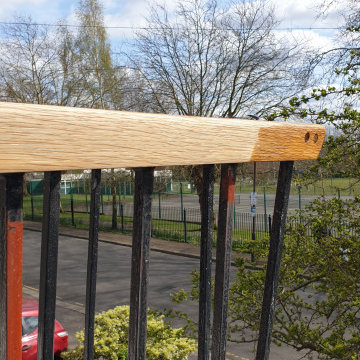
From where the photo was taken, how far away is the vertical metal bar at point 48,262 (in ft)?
2.62

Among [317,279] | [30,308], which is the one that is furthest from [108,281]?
[317,279]

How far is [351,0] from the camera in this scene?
7.94 m

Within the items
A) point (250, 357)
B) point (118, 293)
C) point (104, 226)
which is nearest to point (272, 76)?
point (118, 293)

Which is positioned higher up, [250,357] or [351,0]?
[351,0]

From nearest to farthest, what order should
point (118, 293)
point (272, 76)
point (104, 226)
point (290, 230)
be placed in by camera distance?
point (290, 230) → point (118, 293) → point (272, 76) → point (104, 226)

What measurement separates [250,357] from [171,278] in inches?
228

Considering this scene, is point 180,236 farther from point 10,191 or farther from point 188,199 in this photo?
point 10,191

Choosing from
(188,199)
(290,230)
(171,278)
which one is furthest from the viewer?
(188,199)

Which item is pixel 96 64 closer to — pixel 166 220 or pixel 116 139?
pixel 166 220

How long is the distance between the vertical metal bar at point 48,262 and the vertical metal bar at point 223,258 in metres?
0.41

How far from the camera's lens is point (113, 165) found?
0.74 metres

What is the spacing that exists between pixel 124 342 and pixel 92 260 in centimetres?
390

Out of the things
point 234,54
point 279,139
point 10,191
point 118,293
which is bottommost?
point 118,293

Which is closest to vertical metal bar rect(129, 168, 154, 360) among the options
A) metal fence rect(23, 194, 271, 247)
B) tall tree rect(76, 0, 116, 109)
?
metal fence rect(23, 194, 271, 247)
